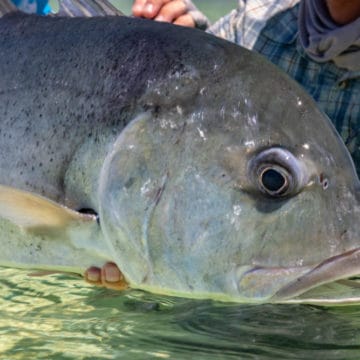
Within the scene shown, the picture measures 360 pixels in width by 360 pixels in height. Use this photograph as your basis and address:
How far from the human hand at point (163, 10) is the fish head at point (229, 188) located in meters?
1.41

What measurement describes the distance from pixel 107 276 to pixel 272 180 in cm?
67

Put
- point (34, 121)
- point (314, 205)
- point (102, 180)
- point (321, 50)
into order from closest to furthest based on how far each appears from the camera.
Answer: point (314, 205), point (102, 180), point (34, 121), point (321, 50)

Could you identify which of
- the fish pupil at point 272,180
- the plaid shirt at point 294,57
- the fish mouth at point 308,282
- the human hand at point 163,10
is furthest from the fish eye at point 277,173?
the human hand at point 163,10

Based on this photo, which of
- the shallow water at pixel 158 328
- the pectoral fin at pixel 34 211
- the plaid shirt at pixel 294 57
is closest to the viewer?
the pectoral fin at pixel 34 211

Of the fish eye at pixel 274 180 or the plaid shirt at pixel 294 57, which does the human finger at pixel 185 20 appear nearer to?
the plaid shirt at pixel 294 57

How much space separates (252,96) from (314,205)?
0.40m

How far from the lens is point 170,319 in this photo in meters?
3.19

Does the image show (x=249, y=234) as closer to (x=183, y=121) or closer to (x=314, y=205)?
(x=314, y=205)

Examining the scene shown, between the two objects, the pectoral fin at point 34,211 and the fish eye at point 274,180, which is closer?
the fish eye at point 274,180

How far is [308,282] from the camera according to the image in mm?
2486

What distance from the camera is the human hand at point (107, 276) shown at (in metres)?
2.89

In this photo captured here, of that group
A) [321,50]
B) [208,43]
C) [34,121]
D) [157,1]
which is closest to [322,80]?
[321,50]

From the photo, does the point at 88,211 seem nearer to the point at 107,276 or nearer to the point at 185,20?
the point at 107,276

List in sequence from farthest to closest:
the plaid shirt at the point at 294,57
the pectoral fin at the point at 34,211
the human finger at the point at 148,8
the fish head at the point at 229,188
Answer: the human finger at the point at 148,8
the plaid shirt at the point at 294,57
the pectoral fin at the point at 34,211
the fish head at the point at 229,188
